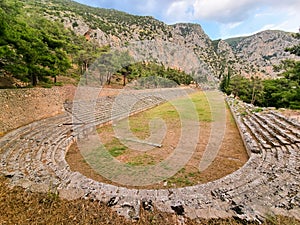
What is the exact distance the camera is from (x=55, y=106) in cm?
1254

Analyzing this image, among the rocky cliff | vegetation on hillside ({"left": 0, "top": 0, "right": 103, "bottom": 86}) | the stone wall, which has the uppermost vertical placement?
the rocky cliff

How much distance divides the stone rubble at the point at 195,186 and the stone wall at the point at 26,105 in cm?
83

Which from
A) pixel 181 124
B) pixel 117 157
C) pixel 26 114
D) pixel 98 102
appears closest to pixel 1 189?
pixel 117 157

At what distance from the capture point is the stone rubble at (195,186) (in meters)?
3.49

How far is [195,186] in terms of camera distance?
475 centimetres

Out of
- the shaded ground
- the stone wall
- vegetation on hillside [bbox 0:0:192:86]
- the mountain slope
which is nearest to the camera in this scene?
the shaded ground

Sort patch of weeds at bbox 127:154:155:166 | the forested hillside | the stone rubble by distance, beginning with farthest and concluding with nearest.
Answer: the forested hillside → patch of weeds at bbox 127:154:155:166 → the stone rubble

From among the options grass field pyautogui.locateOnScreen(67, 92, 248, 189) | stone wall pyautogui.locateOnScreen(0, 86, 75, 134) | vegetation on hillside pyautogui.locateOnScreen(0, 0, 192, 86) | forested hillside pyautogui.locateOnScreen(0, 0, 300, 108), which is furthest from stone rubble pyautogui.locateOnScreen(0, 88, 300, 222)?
forested hillside pyautogui.locateOnScreen(0, 0, 300, 108)

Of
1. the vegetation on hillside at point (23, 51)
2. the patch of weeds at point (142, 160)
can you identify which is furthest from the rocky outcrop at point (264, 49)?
the patch of weeds at point (142, 160)

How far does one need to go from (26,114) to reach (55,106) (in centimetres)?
287

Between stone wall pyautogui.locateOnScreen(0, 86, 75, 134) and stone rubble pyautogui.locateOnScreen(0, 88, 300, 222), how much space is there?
83cm

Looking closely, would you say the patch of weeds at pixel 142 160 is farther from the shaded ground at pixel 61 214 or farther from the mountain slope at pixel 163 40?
the mountain slope at pixel 163 40

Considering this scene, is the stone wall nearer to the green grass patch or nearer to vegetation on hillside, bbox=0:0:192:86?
vegetation on hillside, bbox=0:0:192:86

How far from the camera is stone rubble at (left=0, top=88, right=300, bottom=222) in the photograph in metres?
3.49
